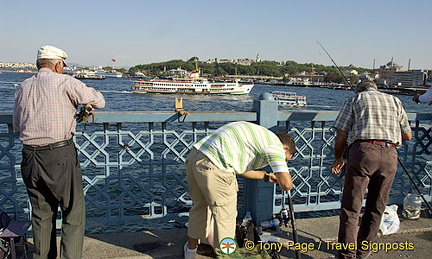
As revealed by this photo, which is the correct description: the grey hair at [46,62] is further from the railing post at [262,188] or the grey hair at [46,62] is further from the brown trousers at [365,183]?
the brown trousers at [365,183]

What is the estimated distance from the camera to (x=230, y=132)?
2.84 metres

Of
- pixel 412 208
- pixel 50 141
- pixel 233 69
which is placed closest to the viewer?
pixel 50 141

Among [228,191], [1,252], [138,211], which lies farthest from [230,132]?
[138,211]

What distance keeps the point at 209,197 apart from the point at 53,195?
1202 mm

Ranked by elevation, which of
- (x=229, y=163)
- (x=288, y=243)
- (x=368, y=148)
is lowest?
(x=288, y=243)

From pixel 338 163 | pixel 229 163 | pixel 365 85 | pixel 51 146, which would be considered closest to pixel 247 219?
pixel 338 163

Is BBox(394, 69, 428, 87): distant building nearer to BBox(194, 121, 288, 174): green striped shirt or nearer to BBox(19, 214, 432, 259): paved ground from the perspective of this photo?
BBox(19, 214, 432, 259): paved ground

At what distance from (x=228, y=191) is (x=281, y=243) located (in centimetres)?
113

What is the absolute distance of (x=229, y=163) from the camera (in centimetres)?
280

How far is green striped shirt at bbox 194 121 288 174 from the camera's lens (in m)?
2.78

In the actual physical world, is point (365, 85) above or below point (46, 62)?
below

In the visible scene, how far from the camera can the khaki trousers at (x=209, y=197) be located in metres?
2.79

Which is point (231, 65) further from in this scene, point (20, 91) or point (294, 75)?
point (20, 91)

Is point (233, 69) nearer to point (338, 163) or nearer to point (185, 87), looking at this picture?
point (185, 87)
